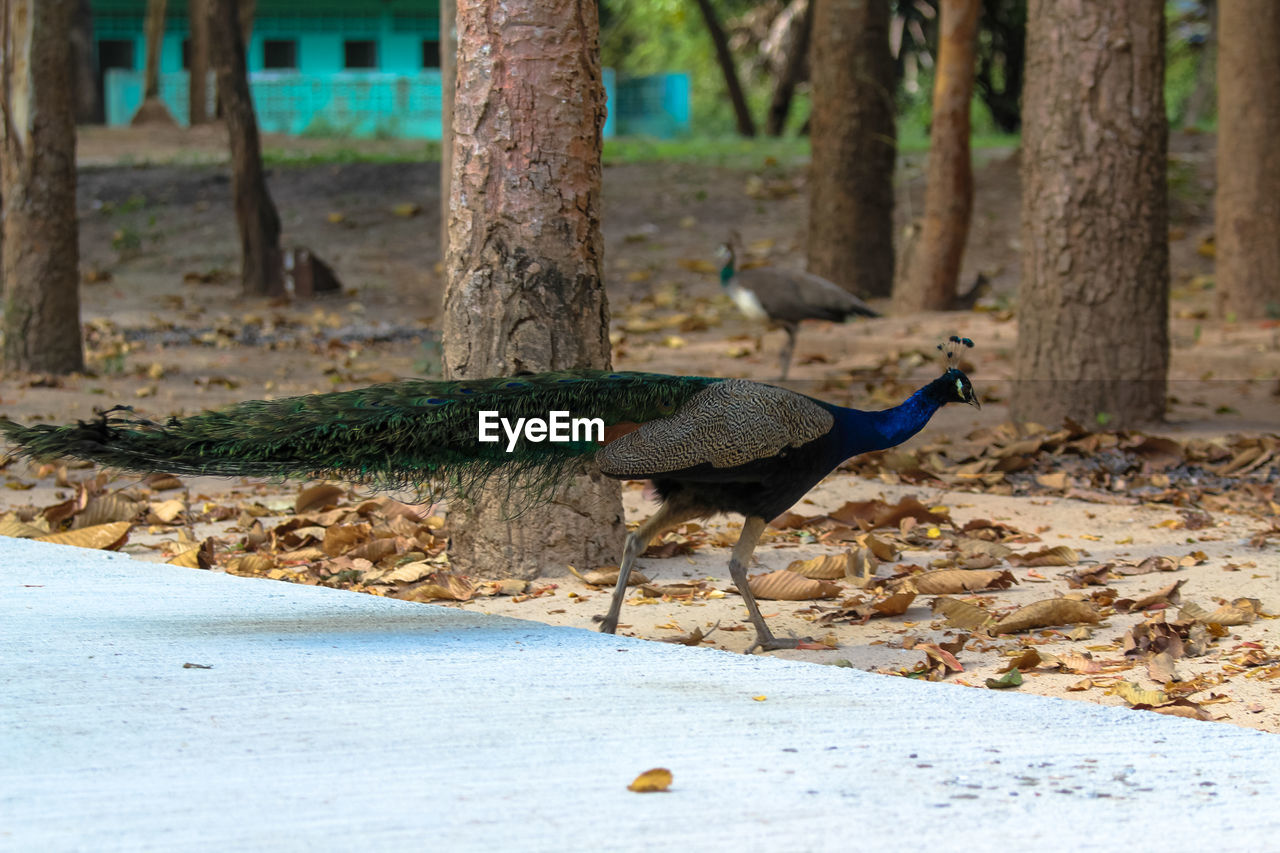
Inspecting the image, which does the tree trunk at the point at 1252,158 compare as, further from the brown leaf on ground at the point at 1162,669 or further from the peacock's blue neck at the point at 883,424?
the brown leaf on ground at the point at 1162,669

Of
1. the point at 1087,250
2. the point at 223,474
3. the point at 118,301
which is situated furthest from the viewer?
the point at 118,301

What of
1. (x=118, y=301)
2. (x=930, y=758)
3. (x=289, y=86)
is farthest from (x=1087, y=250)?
(x=289, y=86)

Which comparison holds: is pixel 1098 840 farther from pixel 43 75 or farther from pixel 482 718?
pixel 43 75

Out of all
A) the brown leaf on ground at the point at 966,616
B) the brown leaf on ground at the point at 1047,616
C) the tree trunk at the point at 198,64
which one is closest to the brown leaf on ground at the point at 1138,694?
the brown leaf on ground at the point at 1047,616

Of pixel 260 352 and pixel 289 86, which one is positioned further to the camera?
pixel 289 86

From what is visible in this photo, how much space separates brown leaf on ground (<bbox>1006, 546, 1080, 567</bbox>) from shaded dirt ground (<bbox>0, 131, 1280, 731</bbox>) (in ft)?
0.04

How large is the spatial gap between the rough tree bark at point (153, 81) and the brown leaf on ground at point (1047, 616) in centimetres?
2330

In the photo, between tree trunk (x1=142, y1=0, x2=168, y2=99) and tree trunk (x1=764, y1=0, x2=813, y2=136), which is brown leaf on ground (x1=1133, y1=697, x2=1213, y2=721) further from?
tree trunk (x1=142, y1=0, x2=168, y2=99)

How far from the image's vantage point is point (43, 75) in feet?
33.0

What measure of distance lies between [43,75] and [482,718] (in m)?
8.51

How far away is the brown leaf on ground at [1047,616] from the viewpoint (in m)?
4.71

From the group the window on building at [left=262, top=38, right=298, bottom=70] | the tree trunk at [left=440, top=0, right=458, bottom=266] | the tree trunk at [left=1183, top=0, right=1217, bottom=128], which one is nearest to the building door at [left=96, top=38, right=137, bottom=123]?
the window on building at [left=262, top=38, right=298, bottom=70]

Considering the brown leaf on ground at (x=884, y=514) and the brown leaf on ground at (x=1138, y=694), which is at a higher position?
the brown leaf on ground at (x=884, y=514)

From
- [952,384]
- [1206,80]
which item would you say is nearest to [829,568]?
[952,384]
